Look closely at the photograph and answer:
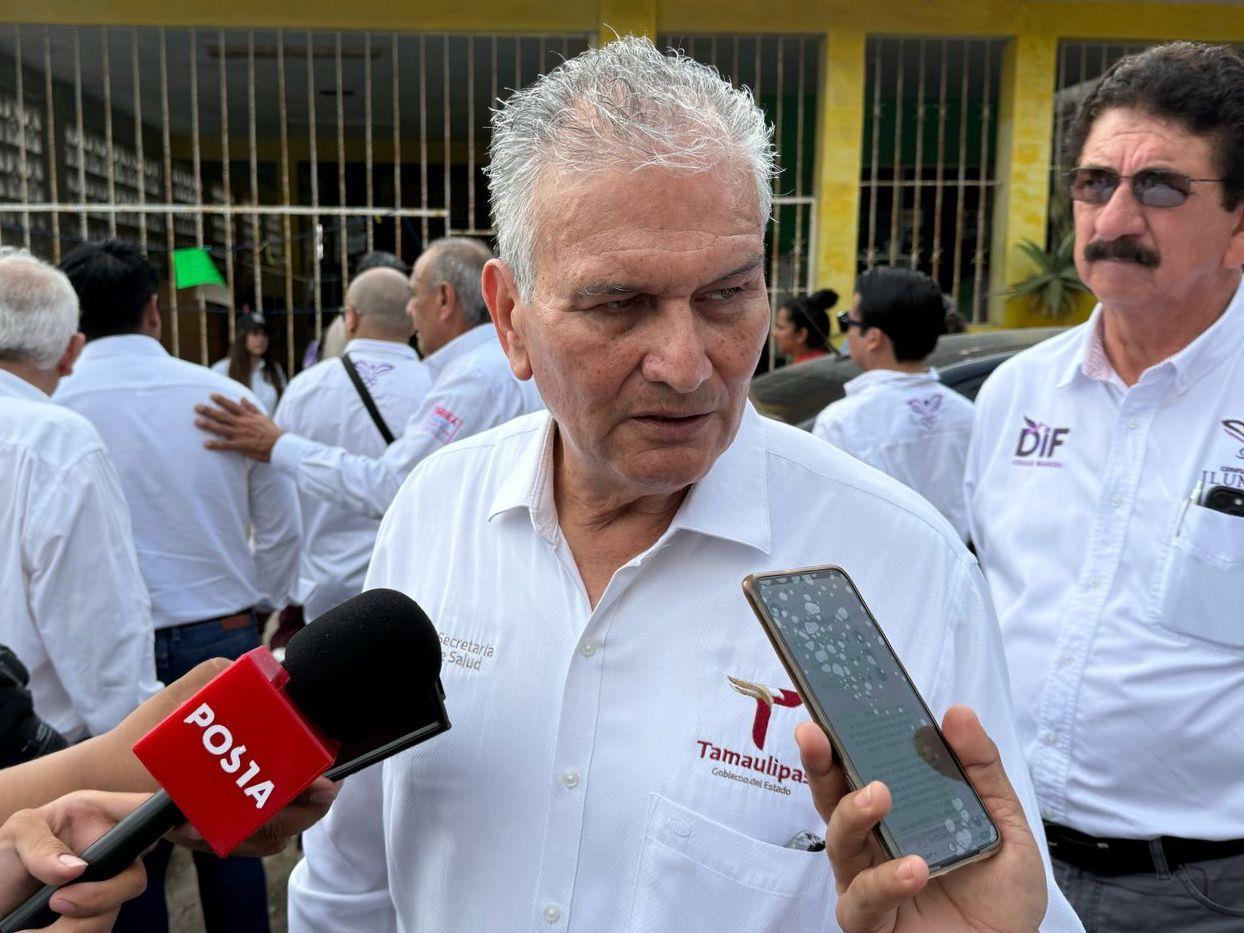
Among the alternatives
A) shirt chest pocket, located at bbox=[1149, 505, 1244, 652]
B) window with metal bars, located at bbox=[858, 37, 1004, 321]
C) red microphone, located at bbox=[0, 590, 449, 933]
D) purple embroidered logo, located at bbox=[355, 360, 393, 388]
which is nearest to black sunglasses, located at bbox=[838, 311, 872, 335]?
purple embroidered logo, located at bbox=[355, 360, 393, 388]

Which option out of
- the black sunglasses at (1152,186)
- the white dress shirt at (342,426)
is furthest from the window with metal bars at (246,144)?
the black sunglasses at (1152,186)

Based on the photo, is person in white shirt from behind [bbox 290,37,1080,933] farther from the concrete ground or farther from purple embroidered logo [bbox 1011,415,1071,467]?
the concrete ground

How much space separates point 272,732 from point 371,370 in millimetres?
3571

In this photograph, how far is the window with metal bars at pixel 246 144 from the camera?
10039 millimetres

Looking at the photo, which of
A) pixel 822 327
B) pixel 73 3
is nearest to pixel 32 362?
pixel 822 327

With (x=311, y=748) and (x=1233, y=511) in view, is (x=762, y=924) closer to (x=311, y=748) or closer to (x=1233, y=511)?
(x=311, y=748)

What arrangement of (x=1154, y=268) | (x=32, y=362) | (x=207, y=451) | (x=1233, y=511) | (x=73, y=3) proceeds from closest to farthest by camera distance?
(x=1233, y=511) < (x=1154, y=268) < (x=32, y=362) < (x=207, y=451) < (x=73, y=3)

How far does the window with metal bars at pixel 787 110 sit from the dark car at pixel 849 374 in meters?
4.75

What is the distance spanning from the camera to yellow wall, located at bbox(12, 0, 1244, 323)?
386 inches

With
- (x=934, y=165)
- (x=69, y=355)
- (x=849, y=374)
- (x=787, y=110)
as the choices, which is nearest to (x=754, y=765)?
(x=69, y=355)

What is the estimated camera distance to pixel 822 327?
22.2ft

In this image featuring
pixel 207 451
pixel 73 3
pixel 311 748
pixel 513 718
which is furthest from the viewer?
pixel 73 3

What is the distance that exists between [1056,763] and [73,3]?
10.2 metres

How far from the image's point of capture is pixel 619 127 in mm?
1368
